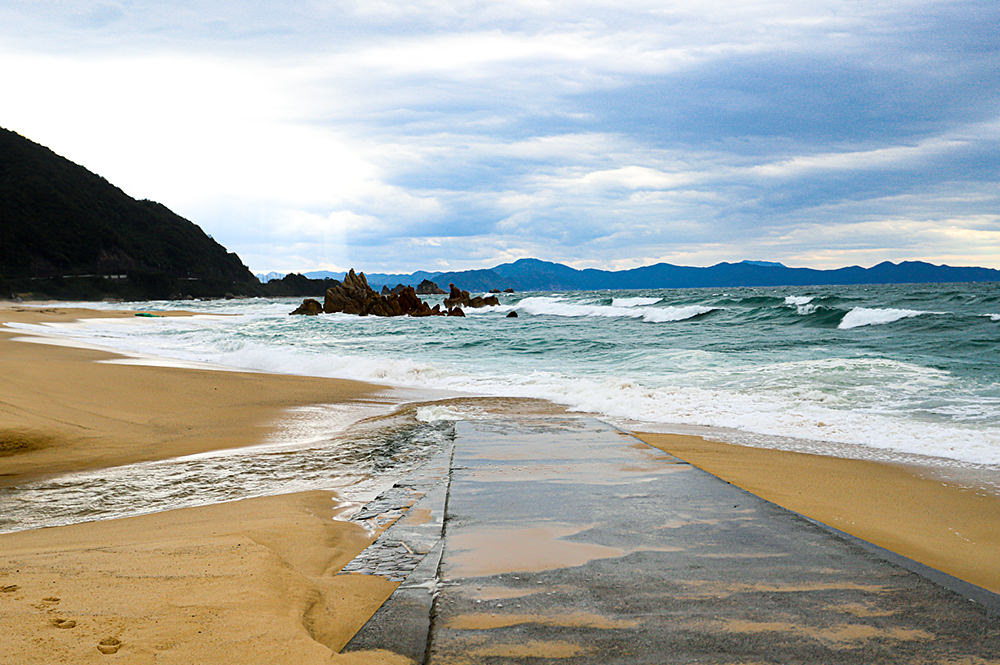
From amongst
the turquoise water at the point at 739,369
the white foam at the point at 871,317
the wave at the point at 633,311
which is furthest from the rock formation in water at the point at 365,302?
the white foam at the point at 871,317

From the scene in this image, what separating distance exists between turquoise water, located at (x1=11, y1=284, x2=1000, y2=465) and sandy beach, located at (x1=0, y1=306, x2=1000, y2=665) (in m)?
1.31

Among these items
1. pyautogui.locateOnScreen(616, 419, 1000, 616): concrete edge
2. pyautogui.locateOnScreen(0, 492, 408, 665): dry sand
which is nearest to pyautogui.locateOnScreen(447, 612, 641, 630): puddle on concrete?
pyautogui.locateOnScreen(0, 492, 408, 665): dry sand

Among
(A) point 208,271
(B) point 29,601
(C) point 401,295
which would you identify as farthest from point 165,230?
(B) point 29,601

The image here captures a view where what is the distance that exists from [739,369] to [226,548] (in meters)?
10.1

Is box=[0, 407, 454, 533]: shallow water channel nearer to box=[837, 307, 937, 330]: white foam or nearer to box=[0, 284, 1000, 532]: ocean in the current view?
box=[0, 284, 1000, 532]: ocean

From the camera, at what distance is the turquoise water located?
21.9 feet

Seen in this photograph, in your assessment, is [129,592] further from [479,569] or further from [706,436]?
[706,436]

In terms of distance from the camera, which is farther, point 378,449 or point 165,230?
point 165,230

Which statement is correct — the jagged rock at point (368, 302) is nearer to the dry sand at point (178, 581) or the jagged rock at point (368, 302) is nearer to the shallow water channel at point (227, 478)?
the shallow water channel at point (227, 478)

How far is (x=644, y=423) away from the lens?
7145 millimetres

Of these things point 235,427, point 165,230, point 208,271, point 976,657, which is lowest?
point 235,427

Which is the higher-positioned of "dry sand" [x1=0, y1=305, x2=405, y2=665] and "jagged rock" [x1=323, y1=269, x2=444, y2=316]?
"jagged rock" [x1=323, y1=269, x2=444, y2=316]

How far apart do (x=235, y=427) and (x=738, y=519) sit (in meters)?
5.83

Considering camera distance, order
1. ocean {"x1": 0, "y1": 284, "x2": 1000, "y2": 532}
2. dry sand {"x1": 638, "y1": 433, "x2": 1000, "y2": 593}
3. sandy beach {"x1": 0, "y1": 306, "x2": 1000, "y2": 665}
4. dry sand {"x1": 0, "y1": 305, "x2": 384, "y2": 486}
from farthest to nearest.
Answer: dry sand {"x1": 0, "y1": 305, "x2": 384, "y2": 486}
ocean {"x1": 0, "y1": 284, "x2": 1000, "y2": 532}
dry sand {"x1": 638, "y1": 433, "x2": 1000, "y2": 593}
sandy beach {"x1": 0, "y1": 306, "x2": 1000, "y2": 665}
